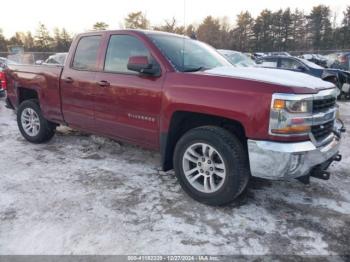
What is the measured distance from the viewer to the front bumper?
2879mm

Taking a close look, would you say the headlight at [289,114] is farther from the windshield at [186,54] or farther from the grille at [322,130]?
the windshield at [186,54]

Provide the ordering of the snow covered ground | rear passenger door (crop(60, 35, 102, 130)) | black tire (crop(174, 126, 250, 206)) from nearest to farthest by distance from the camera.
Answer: the snow covered ground → black tire (crop(174, 126, 250, 206)) → rear passenger door (crop(60, 35, 102, 130))

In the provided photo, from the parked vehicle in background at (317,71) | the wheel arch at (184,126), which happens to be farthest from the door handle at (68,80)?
the parked vehicle in background at (317,71)

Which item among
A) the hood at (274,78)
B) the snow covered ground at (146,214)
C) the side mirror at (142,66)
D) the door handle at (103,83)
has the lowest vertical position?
the snow covered ground at (146,214)

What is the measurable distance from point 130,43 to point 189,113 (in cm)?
129

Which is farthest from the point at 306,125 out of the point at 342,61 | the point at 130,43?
the point at 342,61

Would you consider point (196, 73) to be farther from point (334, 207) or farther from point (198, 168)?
point (334, 207)

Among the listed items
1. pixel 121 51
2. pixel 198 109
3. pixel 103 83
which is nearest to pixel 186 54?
pixel 121 51

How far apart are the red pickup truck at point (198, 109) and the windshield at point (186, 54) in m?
0.02

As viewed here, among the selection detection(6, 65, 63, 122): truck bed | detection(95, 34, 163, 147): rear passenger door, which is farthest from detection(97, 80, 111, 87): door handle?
detection(6, 65, 63, 122): truck bed

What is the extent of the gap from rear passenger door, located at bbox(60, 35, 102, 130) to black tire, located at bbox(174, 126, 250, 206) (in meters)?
1.73

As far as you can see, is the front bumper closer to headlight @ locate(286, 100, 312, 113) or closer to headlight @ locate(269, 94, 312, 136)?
headlight @ locate(269, 94, 312, 136)

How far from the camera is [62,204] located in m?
3.45

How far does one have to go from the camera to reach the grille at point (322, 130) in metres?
3.11
